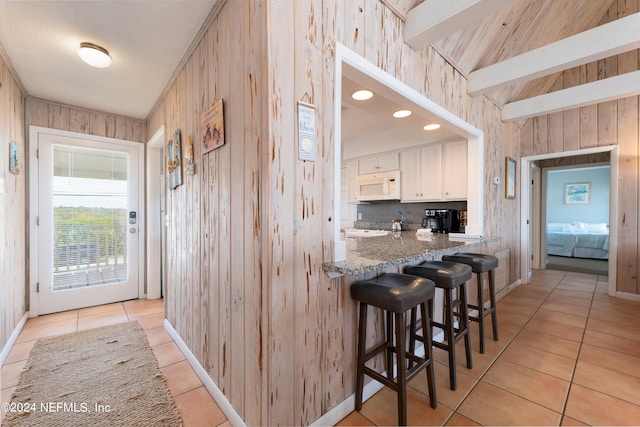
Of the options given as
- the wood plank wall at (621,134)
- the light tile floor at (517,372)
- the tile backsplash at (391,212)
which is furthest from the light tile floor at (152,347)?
the wood plank wall at (621,134)

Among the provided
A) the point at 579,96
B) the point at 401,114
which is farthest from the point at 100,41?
the point at 579,96

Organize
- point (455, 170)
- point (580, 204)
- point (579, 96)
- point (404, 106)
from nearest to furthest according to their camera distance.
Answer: point (404, 106) → point (579, 96) → point (455, 170) → point (580, 204)

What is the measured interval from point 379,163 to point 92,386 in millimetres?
4011

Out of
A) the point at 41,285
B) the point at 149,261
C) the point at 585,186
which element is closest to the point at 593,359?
the point at 149,261

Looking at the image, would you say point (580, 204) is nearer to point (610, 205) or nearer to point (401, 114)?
point (610, 205)

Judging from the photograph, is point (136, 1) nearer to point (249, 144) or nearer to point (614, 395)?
point (249, 144)

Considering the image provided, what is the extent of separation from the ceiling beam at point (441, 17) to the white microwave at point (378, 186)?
2.25 meters

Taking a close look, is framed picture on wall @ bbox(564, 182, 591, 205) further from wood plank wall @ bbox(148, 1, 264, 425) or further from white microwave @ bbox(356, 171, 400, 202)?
wood plank wall @ bbox(148, 1, 264, 425)

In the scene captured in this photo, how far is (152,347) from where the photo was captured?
7.63 ft

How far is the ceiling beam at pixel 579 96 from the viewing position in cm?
265

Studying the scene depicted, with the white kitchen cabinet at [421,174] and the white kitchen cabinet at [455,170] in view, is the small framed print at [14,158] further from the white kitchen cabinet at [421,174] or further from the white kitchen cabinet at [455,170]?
the white kitchen cabinet at [455,170]

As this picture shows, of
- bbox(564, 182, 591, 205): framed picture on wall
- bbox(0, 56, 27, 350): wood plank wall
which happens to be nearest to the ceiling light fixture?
bbox(0, 56, 27, 350): wood plank wall

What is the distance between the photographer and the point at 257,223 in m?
1.28

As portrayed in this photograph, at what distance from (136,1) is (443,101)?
7.59ft
